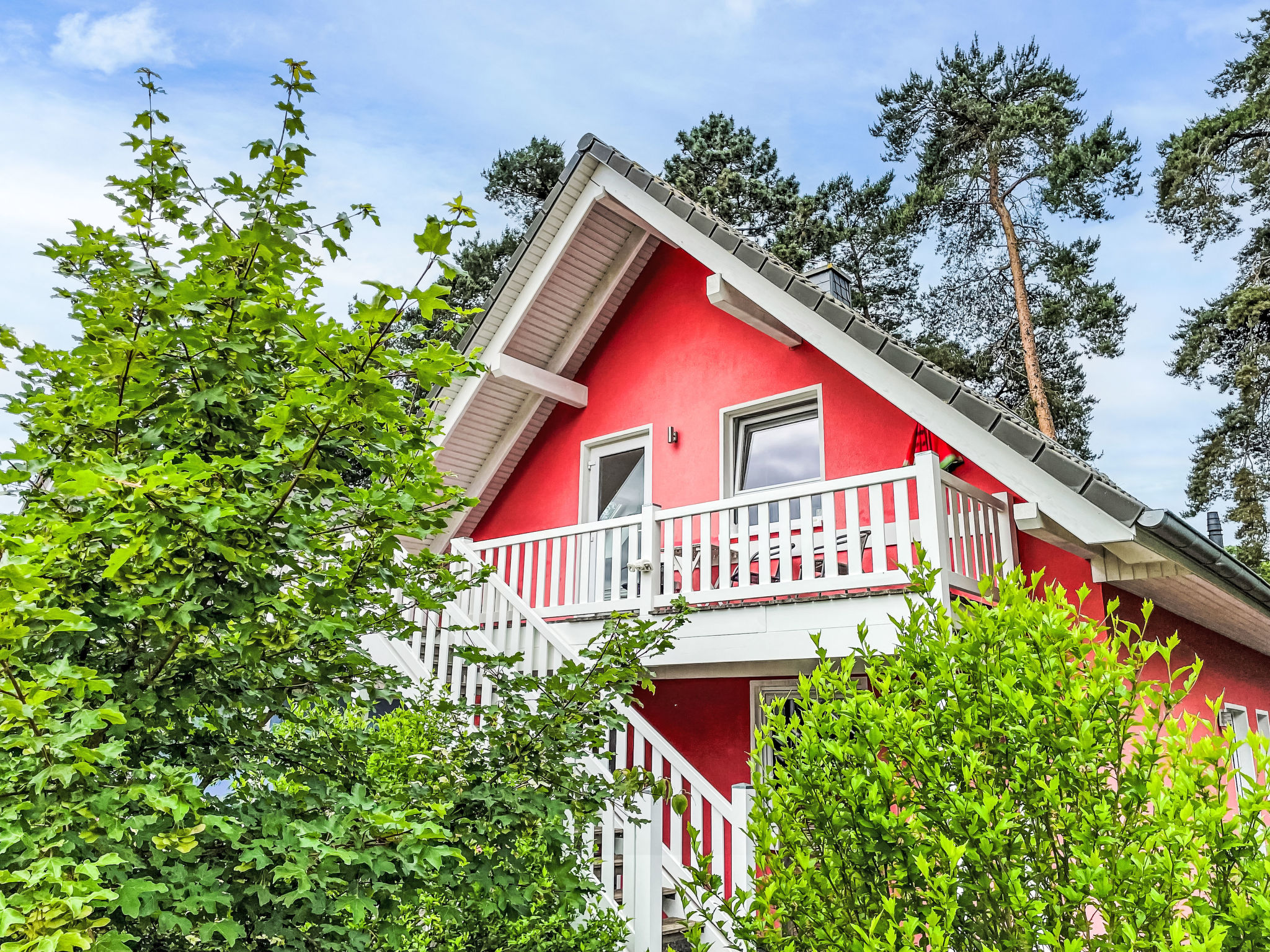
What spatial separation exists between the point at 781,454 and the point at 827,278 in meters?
2.56

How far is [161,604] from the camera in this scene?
2.14 meters

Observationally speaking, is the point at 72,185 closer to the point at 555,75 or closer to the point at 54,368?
the point at 54,368

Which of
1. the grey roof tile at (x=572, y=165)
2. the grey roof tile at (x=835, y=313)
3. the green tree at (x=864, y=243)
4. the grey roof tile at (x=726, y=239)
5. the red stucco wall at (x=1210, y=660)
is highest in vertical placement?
the green tree at (x=864, y=243)

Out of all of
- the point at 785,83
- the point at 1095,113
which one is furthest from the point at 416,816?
the point at 785,83

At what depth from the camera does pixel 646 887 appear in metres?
4.86

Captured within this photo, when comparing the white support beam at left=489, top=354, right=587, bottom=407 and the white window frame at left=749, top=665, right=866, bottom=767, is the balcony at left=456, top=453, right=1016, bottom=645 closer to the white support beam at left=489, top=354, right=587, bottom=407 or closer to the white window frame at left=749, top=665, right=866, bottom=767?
the white window frame at left=749, top=665, right=866, bottom=767

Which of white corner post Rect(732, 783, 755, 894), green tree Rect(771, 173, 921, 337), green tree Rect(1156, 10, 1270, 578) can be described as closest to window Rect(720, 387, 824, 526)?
white corner post Rect(732, 783, 755, 894)

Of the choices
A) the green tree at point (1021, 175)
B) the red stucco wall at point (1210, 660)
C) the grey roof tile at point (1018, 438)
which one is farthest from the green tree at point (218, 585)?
the green tree at point (1021, 175)

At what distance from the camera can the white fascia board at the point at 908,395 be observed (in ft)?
17.3

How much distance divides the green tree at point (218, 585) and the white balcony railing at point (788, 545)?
3.02 metres

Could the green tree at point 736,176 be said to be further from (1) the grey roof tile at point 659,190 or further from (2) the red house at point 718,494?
(1) the grey roof tile at point 659,190

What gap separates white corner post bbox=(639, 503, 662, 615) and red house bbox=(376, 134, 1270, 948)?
0.02 m

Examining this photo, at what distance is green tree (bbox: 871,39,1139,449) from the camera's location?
18406 mm

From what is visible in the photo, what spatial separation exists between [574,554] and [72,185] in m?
8.56
